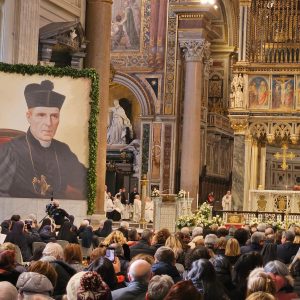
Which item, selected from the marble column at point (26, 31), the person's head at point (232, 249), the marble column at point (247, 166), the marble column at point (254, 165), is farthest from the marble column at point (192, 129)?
the person's head at point (232, 249)

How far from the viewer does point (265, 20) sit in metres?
34.8

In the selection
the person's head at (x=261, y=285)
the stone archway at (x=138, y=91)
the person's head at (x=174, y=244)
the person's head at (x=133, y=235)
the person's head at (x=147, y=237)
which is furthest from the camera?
the stone archway at (x=138, y=91)

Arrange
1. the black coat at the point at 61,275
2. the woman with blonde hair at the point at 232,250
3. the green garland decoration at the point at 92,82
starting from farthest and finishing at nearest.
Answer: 1. the green garland decoration at the point at 92,82
2. the woman with blonde hair at the point at 232,250
3. the black coat at the point at 61,275

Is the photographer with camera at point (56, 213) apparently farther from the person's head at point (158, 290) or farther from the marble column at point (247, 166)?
the marble column at point (247, 166)

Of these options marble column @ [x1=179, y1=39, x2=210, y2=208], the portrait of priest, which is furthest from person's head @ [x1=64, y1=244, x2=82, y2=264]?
marble column @ [x1=179, y1=39, x2=210, y2=208]

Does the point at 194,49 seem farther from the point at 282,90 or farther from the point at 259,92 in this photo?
the point at 282,90

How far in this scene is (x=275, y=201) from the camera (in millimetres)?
32719

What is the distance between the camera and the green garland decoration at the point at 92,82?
60.0 feet

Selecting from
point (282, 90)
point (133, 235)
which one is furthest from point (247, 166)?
point (133, 235)

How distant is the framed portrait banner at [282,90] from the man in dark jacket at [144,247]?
821 inches

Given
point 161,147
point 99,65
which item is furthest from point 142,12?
point 99,65

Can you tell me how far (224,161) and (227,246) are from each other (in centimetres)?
3269

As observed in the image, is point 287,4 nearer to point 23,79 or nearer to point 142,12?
point 142,12

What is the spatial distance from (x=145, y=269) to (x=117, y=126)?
110 feet
